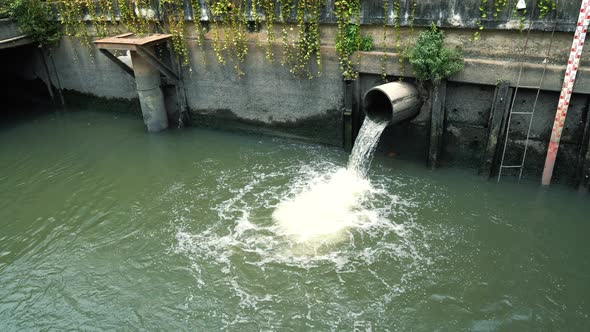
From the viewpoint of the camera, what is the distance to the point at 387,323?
647 centimetres

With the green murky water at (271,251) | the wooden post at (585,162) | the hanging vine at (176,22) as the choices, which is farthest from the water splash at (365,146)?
the hanging vine at (176,22)

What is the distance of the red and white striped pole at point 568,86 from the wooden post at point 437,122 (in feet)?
6.74

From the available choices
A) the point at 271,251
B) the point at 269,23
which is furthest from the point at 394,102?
the point at 271,251

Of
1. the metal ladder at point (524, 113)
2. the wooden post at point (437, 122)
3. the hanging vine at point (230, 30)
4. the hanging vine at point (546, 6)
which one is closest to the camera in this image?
the hanging vine at point (546, 6)

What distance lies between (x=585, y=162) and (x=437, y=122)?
281 centimetres

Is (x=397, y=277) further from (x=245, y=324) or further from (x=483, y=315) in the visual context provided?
(x=245, y=324)

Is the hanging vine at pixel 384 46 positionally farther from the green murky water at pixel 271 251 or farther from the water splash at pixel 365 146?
the green murky water at pixel 271 251

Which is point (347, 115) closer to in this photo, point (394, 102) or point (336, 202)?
point (394, 102)

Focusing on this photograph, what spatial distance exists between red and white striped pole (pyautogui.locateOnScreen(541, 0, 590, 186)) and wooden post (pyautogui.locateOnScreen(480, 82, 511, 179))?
35.0 inches

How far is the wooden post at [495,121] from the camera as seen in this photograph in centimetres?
877

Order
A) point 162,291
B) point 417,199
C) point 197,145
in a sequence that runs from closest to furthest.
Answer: point 162,291 → point 417,199 → point 197,145

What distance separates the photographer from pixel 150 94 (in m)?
12.4

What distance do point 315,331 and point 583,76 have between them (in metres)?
6.35

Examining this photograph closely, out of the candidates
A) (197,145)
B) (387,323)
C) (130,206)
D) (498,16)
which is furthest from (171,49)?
(387,323)
